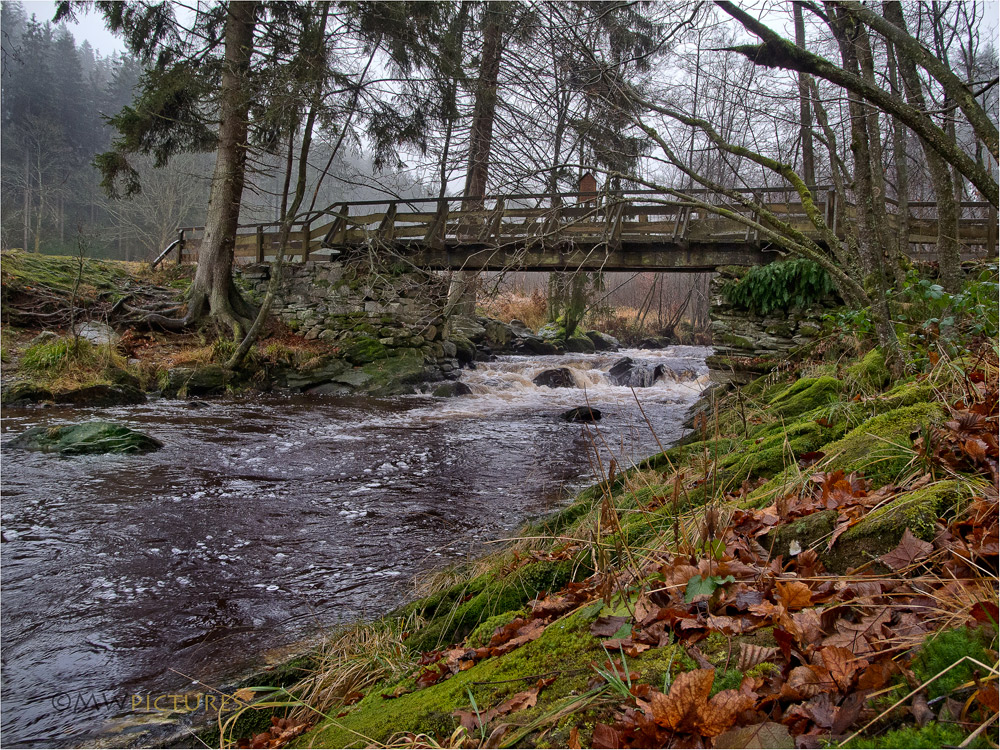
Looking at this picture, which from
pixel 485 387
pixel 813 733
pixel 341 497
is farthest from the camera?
pixel 485 387

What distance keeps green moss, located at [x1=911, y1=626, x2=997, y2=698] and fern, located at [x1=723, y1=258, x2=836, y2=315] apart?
1050cm

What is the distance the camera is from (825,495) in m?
2.34

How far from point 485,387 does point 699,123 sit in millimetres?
10079

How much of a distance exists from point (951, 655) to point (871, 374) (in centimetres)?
412

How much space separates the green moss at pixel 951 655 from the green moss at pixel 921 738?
0.11 meters

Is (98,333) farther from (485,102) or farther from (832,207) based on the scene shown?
(832,207)

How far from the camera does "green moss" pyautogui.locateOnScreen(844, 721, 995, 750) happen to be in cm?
113

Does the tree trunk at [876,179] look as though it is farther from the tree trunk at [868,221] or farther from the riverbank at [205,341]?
the riverbank at [205,341]

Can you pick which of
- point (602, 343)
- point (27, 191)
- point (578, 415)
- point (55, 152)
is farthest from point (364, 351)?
point (55, 152)

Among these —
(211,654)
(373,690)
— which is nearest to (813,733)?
(373,690)

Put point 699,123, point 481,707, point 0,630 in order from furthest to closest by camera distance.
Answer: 1. point 699,123
2. point 0,630
3. point 481,707

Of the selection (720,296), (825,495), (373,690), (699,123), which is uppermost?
(699,123)

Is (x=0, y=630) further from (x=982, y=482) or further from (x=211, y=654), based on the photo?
(x=982, y=482)

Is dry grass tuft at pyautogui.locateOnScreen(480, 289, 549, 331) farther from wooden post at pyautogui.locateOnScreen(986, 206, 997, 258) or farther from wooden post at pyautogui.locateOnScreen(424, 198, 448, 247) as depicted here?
wooden post at pyautogui.locateOnScreen(986, 206, 997, 258)
